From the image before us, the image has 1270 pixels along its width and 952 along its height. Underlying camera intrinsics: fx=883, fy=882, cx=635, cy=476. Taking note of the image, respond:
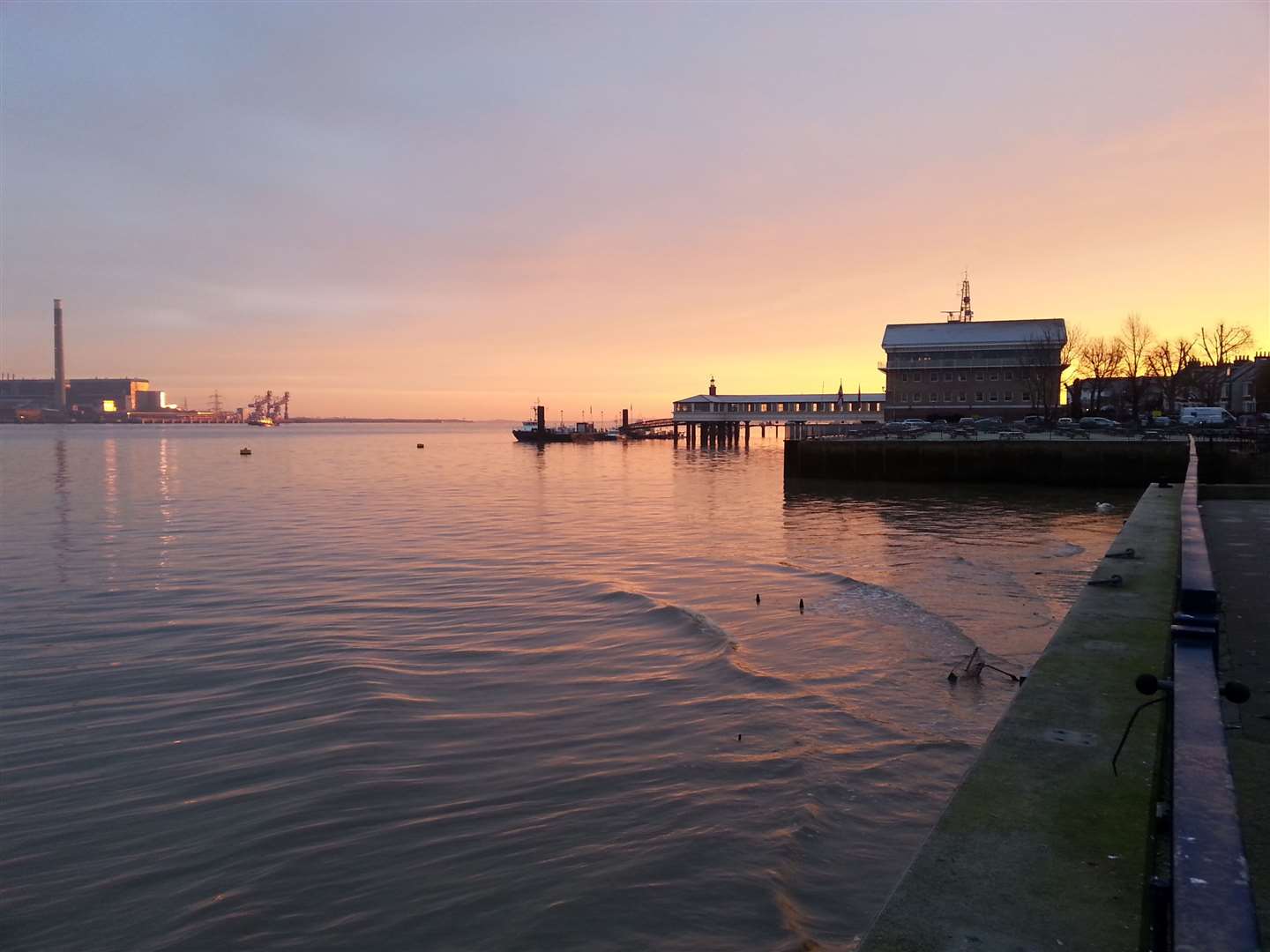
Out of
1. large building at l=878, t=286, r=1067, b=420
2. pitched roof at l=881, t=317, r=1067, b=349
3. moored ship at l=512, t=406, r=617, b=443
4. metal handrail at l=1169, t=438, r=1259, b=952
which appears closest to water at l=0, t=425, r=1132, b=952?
metal handrail at l=1169, t=438, r=1259, b=952

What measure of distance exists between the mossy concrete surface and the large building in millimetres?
88153

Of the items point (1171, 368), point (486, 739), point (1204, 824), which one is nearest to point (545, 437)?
point (1171, 368)

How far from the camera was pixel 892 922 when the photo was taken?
3281 mm

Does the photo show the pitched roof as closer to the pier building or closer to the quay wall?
the pier building

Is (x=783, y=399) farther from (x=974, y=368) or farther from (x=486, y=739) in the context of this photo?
(x=486, y=739)

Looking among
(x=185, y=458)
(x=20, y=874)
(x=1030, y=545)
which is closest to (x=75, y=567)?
(x=20, y=874)

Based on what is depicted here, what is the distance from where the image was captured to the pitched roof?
293 feet

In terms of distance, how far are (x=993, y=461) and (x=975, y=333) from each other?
4984 cm

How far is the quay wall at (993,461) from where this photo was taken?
4422cm

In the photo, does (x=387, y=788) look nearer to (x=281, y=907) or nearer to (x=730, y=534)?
(x=281, y=907)

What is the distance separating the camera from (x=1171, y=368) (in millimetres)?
101062

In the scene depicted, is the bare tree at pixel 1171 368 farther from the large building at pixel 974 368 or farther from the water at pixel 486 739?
the water at pixel 486 739

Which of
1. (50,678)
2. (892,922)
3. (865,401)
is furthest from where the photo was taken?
(865,401)

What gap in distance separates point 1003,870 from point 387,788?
586 cm
